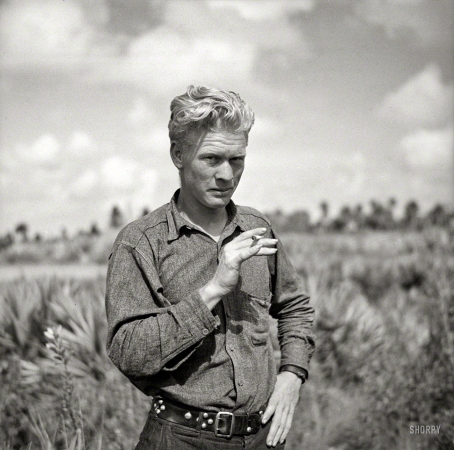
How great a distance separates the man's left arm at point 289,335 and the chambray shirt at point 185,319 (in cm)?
4

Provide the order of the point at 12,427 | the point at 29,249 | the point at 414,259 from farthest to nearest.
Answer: the point at 29,249
the point at 414,259
the point at 12,427

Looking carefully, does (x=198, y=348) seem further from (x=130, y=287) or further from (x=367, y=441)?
(x=367, y=441)

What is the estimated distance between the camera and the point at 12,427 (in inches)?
192

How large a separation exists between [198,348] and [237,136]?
→ 875 mm

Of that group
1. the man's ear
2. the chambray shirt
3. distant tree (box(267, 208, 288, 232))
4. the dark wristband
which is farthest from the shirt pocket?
distant tree (box(267, 208, 288, 232))

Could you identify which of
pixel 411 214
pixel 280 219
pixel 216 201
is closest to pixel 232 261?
pixel 216 201

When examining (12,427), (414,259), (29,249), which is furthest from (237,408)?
(29,249)

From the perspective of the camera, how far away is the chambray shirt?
2.34 m

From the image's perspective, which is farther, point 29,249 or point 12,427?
point 29,249

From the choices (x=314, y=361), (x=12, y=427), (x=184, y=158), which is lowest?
(x=12, y=427)

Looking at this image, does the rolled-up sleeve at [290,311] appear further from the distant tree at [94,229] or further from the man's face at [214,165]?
the distant tree at [94,229]

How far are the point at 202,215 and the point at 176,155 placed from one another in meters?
0.28

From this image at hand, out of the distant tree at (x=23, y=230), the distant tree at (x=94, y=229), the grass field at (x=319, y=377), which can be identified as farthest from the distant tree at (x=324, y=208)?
the grass field at (x=319, y=377)

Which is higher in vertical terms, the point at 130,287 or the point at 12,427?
the point at 130,287
